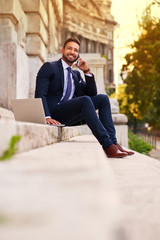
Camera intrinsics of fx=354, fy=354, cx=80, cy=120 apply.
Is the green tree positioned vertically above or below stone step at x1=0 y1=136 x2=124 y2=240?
above

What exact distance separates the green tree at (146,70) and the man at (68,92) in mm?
16701

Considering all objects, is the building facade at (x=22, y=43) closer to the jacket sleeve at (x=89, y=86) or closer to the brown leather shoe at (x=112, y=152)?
the jacket sleeve at (x=89, y=86)

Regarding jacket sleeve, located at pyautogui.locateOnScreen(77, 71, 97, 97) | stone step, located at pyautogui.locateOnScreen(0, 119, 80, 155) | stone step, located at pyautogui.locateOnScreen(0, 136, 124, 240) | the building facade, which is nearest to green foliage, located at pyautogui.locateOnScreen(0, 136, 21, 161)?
stone step, located at pyautogui.locateOnScreen(0, 119, 80, 155)

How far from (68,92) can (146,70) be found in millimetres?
20604

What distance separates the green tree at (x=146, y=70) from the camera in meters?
22.4

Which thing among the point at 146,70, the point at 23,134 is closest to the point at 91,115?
the point at 23,134

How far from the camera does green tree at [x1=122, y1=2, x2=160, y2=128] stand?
22.4m

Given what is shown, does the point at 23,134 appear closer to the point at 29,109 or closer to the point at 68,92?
the point at 29,109

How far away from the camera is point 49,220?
911mm

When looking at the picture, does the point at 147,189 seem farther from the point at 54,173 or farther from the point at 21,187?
the point at 21,187

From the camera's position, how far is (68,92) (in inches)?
193

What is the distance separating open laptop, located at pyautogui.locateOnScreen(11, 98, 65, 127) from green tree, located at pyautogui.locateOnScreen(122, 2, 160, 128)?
59.4 feet

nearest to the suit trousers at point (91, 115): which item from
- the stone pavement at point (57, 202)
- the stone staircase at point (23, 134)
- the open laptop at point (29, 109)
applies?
the open laptop at point (29, 109)

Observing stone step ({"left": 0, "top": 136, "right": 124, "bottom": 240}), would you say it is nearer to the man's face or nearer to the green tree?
the man's face
